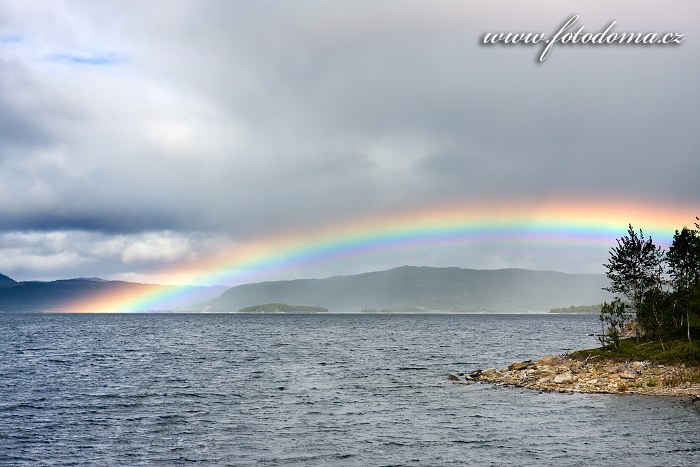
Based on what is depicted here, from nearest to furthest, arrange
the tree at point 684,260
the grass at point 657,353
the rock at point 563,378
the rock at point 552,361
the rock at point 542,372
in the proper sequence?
the rock at point 563,378, the grass at point 657,353, the rock at point 542,372, the rock at point 552,361, the tree at point 684,260

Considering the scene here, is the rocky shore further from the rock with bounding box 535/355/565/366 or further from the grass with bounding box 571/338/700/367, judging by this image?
the grass with bounding box 571/338/700/367

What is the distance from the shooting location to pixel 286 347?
12950 centimetres

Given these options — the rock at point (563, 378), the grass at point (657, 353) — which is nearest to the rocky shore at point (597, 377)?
the rock at point (563, 378)

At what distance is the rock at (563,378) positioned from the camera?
63178 millimetres

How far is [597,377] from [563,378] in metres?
3.46

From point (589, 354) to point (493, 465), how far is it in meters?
51.3

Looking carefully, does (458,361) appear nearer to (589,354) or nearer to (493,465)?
(589,354)

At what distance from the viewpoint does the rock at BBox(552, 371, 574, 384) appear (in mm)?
63178

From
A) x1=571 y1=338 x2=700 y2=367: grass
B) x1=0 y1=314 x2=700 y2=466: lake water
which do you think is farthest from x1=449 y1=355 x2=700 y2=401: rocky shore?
x1=0 y1=314 x2=700 y2=466: lake water

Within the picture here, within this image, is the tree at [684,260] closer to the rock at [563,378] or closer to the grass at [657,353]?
the grass at [657,353]

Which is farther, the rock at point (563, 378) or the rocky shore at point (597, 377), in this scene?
the rock at point (563, 378)

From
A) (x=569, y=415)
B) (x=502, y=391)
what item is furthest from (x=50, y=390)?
(x=569, y=415)

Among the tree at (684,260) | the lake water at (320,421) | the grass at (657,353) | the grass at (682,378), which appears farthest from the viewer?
the tree at (684,260)

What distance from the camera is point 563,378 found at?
64.2m
